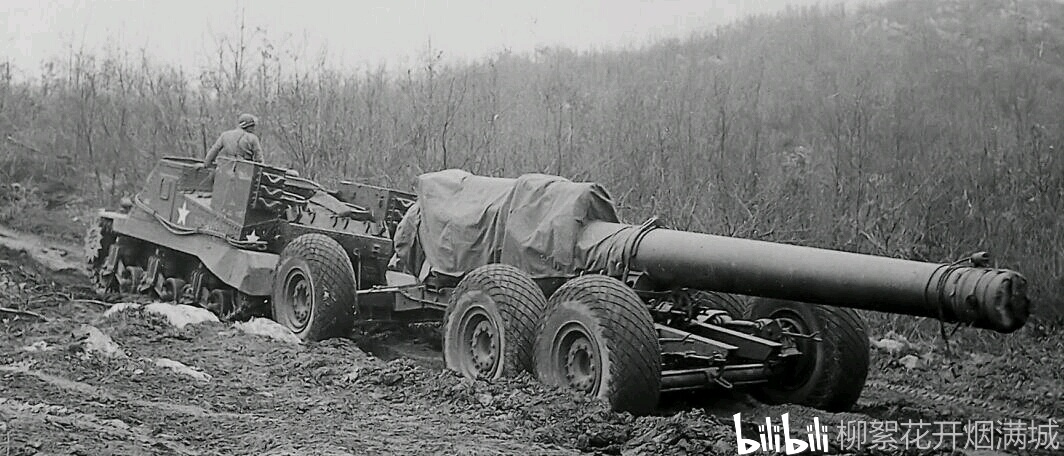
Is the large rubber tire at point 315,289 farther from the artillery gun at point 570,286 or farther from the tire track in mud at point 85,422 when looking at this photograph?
the tire track in mud at point 85,422

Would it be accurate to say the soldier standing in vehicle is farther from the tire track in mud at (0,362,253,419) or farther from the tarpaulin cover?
the tire track in mud at (0,362,253,419)

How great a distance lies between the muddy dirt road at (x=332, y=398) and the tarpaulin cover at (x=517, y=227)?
0.97 meters

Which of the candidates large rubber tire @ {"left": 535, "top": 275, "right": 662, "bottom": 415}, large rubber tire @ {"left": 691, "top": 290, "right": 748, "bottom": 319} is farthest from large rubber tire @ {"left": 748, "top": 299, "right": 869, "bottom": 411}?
large rubber tire @ {"left": 535, "top": 275, "right": 662, "bottom": 415}

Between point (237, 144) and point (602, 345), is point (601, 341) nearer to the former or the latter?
point (602, 345)

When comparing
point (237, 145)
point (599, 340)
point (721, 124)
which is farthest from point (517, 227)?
point (721, 124)

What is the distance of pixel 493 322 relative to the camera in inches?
280

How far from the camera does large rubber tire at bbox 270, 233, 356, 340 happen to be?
9258 millimetres

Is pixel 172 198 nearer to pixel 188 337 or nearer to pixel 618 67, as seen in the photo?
pixel 188 337

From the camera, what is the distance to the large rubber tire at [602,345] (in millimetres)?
6117

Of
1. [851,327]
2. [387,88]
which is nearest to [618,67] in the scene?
[387,88]

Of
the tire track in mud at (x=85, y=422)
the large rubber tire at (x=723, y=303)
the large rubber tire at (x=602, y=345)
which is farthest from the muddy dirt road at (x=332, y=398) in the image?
the large rubber tire at (x=723, y=303)

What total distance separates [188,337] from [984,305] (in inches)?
245

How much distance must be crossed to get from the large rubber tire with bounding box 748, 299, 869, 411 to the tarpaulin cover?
1.31 m

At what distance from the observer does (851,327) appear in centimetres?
719
